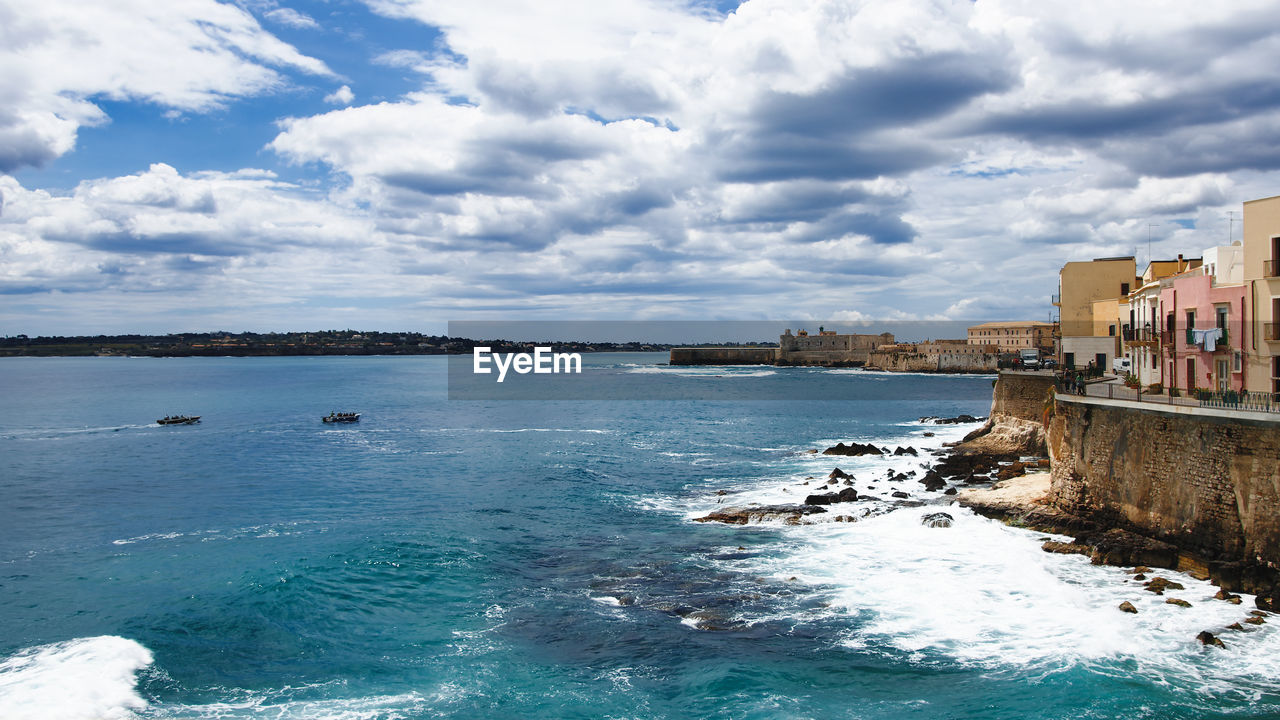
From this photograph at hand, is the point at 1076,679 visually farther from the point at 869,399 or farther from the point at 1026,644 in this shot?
the point at 869,399

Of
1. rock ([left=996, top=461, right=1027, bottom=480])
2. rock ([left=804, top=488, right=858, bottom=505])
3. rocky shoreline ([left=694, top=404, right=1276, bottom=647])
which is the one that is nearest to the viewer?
rocky shoreline ([left=694, top=404, right=1276, bottom=647])

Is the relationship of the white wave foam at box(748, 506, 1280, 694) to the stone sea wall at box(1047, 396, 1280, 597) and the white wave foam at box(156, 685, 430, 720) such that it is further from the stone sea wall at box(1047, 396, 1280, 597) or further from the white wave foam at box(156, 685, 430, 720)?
the white wave foam at box(156, 685, 430, 720)

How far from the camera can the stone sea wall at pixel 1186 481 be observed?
17.9 metres

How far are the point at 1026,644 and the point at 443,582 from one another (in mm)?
13986

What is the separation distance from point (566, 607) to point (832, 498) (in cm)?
1361

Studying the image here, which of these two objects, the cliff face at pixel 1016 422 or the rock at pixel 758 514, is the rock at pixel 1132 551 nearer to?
the rock at pixel 758 514

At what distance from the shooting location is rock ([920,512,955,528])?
25.1 m

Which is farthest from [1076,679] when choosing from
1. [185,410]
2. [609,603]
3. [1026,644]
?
[185,410]

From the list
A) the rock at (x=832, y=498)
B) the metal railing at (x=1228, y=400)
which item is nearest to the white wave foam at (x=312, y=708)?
the rock at (x=832, y=498)

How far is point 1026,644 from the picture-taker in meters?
15.9

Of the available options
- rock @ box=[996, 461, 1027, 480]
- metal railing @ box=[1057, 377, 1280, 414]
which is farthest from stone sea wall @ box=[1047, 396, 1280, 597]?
rock @ box=[996, 461, 1027, 480]

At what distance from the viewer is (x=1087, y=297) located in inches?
1847

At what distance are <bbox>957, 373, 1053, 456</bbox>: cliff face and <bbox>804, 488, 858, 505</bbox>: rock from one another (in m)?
14.2

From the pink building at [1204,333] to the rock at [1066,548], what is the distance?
6727 millimetres
